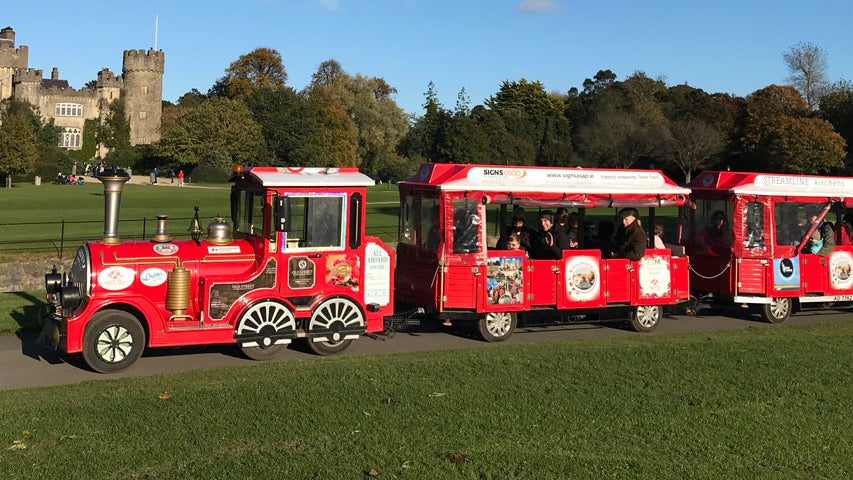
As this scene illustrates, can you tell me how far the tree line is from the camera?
7100 centimetres

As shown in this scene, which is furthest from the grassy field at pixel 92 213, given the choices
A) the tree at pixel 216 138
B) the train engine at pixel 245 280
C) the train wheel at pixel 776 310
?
the tree at pixel 216 138

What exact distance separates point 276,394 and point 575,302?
270 inches

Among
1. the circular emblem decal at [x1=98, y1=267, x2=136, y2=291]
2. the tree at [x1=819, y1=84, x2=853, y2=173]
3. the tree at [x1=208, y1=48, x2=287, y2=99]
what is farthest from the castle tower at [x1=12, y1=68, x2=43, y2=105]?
the circular emblem decal at [x1=98, y1=267, x2=136, y2=291]

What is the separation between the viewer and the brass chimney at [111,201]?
38.7ft

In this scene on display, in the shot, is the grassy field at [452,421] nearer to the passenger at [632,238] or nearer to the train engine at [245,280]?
the train engine at [245,280]

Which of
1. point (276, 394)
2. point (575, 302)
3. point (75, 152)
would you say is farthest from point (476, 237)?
point (75, 152)

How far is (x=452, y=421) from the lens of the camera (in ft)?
28.7

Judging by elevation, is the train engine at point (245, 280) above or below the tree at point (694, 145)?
below

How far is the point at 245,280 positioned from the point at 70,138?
96.9 meters

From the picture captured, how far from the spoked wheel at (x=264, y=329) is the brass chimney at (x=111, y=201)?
207 cm

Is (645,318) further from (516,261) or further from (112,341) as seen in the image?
(112,341)

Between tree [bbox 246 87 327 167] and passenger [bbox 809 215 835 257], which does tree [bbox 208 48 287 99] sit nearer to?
tree [bbox 246 87 327 167]

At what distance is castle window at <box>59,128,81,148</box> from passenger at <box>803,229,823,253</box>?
316ft

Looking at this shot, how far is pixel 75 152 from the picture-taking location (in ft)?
321
